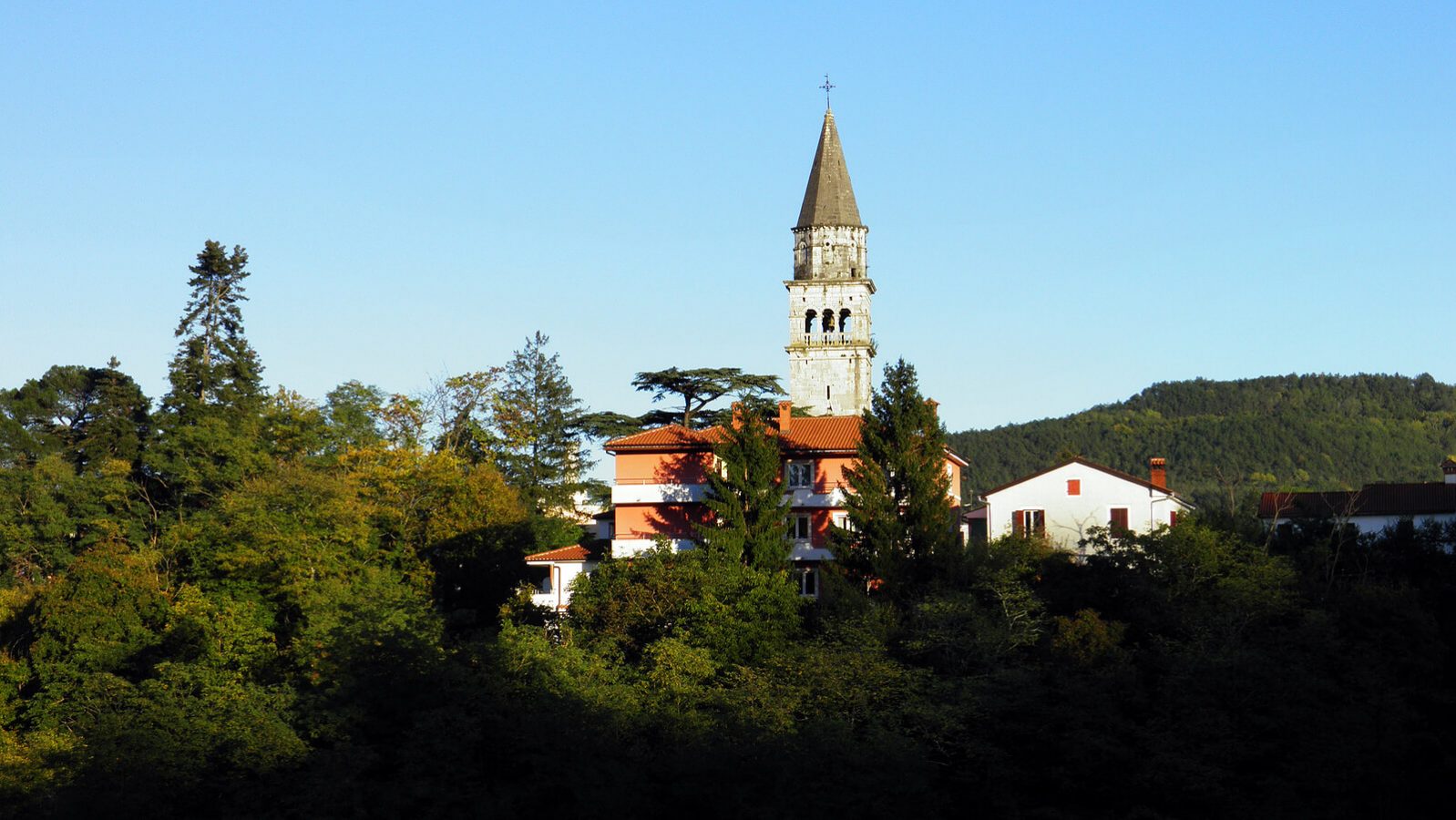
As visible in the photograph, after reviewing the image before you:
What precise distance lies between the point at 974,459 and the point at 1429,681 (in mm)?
82335

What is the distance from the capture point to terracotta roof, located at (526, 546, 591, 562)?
5062 cm

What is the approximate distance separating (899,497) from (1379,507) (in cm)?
1738

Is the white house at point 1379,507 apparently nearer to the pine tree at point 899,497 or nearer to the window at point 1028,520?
the window at point 1028,520

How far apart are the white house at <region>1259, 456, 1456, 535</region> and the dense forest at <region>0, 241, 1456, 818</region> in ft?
7.65

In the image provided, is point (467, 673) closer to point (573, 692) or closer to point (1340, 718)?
point (573, 692)

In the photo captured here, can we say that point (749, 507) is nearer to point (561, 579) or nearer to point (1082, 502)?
point (561, 579)

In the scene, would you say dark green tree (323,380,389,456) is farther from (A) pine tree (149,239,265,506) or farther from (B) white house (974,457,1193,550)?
(B) white house (974,457,1193,550)

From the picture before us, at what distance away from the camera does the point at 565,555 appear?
5072 centimetres

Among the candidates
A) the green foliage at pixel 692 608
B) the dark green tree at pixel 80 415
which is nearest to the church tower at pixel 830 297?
the green foliage at pixel 692 608

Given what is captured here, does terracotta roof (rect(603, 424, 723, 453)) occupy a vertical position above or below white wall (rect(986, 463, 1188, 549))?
above

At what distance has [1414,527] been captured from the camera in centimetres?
4778

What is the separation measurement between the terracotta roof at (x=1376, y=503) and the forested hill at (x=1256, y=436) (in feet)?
149

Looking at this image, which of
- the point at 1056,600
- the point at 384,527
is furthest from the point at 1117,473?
the point at 384,527

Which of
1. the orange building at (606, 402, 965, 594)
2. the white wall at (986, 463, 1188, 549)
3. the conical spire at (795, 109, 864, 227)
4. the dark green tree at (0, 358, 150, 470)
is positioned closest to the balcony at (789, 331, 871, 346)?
the conical spire at (795, 109, 864, 227)
